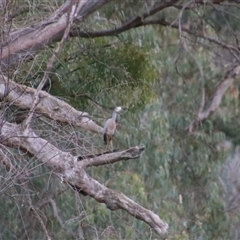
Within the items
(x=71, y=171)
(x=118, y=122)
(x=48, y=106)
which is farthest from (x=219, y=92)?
(x=71, y=171)

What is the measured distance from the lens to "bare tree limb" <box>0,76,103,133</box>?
6064 mm

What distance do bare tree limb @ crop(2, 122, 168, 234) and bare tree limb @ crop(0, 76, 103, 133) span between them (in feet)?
0.71

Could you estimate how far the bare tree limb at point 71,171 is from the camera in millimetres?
5863

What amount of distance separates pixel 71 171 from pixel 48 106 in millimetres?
736

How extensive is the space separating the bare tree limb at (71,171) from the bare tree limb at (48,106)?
0.22 metres

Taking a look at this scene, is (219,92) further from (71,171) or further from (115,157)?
(115,157)

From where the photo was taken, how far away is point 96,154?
19.6 ft

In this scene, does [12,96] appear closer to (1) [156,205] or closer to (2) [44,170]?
(2) [44,170]

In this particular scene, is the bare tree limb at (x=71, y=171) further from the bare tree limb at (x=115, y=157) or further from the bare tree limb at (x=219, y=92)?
the bare tree limb at (x=219, y=92)

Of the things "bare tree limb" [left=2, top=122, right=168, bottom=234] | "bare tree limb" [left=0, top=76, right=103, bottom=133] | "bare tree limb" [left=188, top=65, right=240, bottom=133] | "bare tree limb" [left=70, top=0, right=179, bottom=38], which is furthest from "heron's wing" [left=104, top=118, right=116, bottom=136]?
"bare tree limb" [left=188, top=65, right=240, bottom=133]

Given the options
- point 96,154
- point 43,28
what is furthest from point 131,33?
point 96,154

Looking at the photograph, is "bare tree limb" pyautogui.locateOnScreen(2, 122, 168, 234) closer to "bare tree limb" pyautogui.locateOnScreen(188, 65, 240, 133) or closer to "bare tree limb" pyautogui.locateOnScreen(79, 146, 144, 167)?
"bare tree limb" pyautogui.locateOnScreen(79, 146, 144, 167)

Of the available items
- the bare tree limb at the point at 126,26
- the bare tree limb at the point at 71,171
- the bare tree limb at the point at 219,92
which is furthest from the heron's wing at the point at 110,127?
the bare tree limb at the point at 219,92

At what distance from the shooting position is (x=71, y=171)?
5926 millimetres
